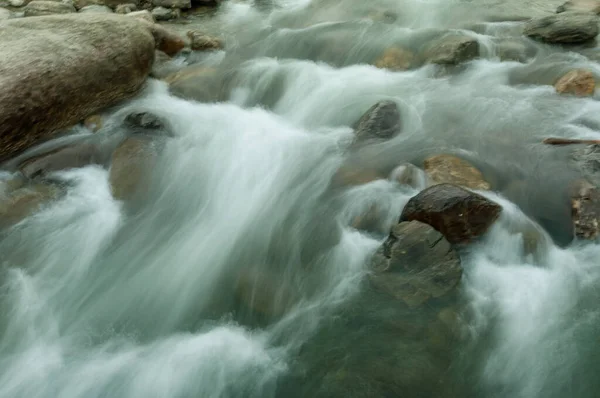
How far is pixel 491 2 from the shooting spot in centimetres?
1062

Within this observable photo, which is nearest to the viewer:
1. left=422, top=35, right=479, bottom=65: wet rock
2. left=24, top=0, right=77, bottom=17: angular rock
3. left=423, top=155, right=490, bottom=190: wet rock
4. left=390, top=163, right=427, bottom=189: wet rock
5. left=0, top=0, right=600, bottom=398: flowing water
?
left=0, top=0, right=600, bottom=398: flowing water

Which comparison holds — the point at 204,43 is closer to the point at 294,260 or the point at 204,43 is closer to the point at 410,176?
the point at 410,176

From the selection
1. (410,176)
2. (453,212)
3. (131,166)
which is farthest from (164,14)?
(453,212)

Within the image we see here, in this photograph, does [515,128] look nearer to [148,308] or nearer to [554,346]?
[554,346]

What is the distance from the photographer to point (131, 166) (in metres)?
5.88

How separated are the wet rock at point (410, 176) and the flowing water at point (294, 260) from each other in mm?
138

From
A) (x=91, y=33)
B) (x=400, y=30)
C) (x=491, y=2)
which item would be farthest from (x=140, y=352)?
(x=491, y=2)

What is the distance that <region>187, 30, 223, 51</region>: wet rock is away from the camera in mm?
9188

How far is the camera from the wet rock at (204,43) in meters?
9.19

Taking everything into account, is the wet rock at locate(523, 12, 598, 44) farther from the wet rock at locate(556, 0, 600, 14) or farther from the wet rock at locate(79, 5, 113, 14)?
the wet rock at locate(79, 5, 113, 14)

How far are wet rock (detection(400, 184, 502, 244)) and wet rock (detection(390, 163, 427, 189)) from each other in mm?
722

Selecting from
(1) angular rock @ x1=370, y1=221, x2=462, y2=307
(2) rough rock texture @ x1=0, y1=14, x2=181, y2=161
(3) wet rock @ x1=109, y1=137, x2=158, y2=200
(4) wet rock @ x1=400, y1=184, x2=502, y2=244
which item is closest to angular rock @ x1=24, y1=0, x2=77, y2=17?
(2) rough rock texture @ x1=0, y1=14, x2=181, y2=161

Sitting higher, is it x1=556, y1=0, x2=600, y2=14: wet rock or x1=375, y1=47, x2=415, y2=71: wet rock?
x1=556, y1=0, x2=600, y2=14: wet rock

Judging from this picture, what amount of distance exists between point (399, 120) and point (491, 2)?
6049mm
